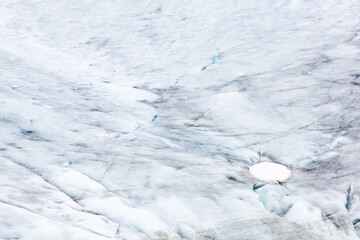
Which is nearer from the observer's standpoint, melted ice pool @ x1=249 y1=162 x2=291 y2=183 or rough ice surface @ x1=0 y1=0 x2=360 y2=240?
rough ice surface @ x1=0 y1=0 x2=360 y2=240

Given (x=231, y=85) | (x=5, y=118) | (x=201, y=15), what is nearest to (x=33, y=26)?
(x=201, y=15)

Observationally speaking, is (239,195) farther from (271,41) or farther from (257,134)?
(271,41)

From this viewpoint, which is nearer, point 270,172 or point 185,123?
point 270,172

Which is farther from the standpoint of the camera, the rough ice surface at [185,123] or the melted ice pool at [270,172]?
the melted ice pool at [270,172]
